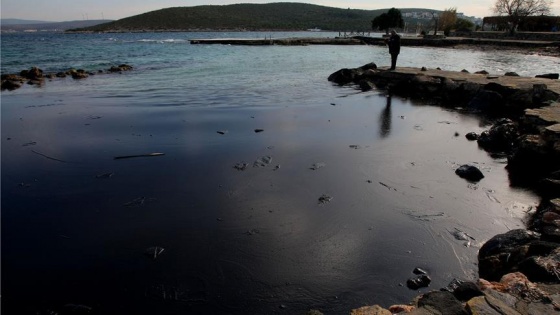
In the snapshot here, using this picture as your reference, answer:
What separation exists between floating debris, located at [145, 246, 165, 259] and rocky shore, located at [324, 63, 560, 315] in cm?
292

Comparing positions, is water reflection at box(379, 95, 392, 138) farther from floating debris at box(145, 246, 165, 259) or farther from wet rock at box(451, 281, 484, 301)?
floating debris at box(145, 246, 165, 259)

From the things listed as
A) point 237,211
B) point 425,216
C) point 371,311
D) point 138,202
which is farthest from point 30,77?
point 371,311

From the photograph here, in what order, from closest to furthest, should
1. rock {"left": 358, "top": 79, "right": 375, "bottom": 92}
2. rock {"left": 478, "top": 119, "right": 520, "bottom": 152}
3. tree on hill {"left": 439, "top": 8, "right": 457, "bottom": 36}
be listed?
rock {"left": 478, "top": 119, "right": 520, "bottom": 152} → rock {"left": 358, "top": 79, "right": 375, "bottom": 92} → tree on hill {"left": 439, "top": 8, "right": 457, "bottom": 36}

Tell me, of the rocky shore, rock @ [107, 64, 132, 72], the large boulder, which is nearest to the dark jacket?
the rocky shore

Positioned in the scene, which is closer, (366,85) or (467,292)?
(467,292)

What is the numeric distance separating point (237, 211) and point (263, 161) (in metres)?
2.54

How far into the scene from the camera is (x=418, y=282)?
15.4 ft

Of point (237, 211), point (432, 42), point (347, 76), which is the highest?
point (432, 42)

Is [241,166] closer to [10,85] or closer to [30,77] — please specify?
[10,85]

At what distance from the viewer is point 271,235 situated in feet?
18.8

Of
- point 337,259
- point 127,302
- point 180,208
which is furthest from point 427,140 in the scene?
point 127,302

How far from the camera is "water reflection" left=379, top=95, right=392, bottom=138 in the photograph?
11.5 m

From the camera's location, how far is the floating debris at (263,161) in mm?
8578

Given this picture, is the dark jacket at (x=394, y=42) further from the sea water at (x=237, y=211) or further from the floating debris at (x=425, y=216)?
the floating debris at (x=425, y=216)
